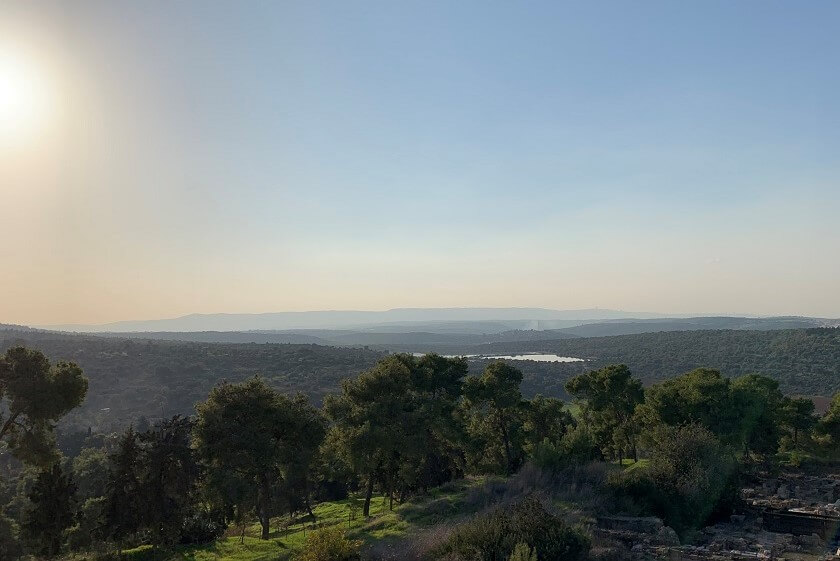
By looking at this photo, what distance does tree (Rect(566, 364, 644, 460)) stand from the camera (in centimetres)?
3550

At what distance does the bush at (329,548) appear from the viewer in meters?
11.9

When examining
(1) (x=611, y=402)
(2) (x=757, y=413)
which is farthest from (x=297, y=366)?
(2) (x=757, y=413)

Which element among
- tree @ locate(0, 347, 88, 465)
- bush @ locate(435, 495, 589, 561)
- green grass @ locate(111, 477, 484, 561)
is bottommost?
green grass @ locate(111, 477, 484, 561)

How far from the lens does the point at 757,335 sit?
347 feet

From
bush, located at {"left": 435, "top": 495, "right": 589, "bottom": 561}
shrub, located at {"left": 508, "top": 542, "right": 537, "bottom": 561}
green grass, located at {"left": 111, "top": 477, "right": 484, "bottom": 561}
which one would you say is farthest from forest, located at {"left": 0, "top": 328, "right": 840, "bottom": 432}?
shrub, located at {"left": 508, "top": 542, "right": 537, "bottom": 561}

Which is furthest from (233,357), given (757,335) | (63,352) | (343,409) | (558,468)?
(757,335)

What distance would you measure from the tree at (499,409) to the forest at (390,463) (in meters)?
0.13

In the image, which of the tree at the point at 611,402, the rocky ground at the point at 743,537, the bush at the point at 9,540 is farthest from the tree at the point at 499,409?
the bush at the point at 9,540

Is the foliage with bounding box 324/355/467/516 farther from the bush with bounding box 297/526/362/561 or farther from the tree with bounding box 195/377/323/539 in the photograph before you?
the bush with bounding box 297/526/362/561

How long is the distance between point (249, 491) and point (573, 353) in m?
130

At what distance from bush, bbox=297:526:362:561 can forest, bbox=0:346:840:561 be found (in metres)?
0.03

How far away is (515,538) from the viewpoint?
13.9 metres

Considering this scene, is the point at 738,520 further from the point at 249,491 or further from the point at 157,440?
the point at 157,440

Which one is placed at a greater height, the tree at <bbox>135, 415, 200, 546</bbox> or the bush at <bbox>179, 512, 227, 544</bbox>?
the tree at <bbox>135, 415, 200, 546</bbox>
